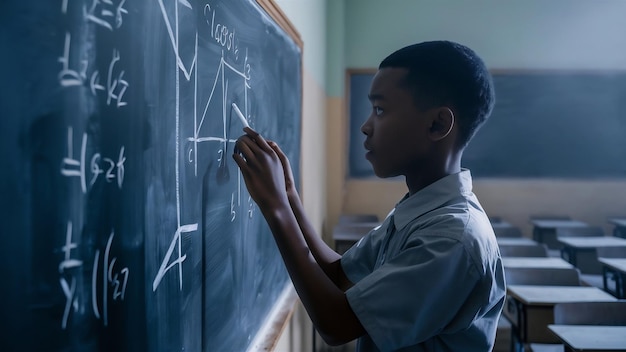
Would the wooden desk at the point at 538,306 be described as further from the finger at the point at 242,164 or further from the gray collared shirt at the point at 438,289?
the finger at the point at 242,164

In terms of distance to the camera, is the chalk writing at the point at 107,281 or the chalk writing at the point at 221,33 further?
the chalk writing at the point at 221,33

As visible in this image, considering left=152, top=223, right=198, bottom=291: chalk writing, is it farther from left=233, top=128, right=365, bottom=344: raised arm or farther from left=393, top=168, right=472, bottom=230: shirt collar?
left=393, top=168, right=472, bottom=230: shirt collar

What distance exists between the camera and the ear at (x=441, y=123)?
3.34ft

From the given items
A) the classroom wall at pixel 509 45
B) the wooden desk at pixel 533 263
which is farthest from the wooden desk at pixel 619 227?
the wooden desk at pixel 533 263

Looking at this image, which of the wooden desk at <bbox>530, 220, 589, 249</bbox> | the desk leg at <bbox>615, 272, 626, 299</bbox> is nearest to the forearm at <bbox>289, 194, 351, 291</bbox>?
the desk leg at <bbox>615, 272, 626, 299</bbox>

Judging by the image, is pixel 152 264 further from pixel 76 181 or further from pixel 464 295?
pixel 464 295

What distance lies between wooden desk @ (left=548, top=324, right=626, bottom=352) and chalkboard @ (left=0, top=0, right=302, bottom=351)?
1.36m

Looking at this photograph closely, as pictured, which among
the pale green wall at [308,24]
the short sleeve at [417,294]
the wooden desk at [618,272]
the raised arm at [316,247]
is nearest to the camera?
the short sleeve at [417,294]

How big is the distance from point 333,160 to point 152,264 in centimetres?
448

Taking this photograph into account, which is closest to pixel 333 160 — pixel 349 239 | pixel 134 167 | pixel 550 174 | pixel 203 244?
pixel 349 239

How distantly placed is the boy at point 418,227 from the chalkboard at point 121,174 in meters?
0.17

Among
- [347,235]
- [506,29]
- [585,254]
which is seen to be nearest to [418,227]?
[347,235]

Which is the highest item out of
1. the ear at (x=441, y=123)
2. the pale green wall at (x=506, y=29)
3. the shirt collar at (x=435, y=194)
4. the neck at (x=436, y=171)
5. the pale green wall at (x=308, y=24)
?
the pale green wall at (x=506, y=29)

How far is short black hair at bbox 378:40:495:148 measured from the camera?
40.4 inches
